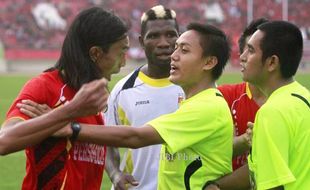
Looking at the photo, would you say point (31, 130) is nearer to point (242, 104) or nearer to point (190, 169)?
point (190, 169)

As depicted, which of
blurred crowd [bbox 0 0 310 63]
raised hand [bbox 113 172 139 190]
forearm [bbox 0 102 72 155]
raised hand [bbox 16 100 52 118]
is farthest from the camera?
blurred crowd [bbox 0 0 310 63]

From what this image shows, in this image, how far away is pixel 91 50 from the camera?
450cm

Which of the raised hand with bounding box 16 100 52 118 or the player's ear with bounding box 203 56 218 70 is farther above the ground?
the raised hand with bounding box 16 100 52 118

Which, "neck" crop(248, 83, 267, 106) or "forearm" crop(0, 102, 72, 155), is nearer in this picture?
"forearm" crop(0, 102, 72, 155)

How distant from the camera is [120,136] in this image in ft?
14.3

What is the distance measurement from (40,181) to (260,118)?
51.8 inches

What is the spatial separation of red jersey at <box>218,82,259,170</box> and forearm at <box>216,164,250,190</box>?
592 millimetres

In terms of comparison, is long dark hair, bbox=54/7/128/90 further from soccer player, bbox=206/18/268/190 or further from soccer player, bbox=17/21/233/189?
soccer player, bbox=206/18/268/190

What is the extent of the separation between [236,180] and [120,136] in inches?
39.4

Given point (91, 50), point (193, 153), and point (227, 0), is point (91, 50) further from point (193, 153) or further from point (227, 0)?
point (227, 0)

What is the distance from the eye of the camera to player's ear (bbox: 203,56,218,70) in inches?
196

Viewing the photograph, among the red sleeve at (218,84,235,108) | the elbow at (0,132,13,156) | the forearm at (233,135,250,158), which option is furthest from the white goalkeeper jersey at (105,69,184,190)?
the elbow at (0,132,13,156)

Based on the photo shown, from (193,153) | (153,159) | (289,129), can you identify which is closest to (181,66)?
(193,153)

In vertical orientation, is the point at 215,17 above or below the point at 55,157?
below
